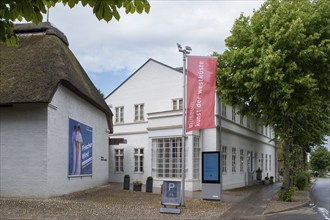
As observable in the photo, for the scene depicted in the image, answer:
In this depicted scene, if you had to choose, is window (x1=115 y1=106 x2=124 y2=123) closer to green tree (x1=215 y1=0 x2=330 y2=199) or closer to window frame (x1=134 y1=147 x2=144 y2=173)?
window frame (x1=134 y1=147 x2=144 y2=173)

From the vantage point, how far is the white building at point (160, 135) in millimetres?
27141

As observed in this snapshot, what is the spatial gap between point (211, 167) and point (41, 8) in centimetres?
1571

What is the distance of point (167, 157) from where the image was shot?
2753cm

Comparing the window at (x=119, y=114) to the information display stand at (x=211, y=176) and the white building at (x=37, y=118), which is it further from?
the information display stand at (x=211, y=176)

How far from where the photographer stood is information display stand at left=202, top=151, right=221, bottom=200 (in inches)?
754

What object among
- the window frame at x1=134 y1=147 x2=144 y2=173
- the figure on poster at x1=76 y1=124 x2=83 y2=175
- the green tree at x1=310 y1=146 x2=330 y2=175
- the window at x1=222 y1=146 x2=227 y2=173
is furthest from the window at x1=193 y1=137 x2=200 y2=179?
the green tree at x1=310 y1=146 x2=330 y2=175

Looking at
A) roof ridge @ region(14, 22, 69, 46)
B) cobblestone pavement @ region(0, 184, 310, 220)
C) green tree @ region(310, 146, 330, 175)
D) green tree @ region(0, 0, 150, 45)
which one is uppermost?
roof ridge @ region(14, 22, 69, 46)

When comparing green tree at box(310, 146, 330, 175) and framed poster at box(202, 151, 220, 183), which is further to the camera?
green tree at box(310, 146, 330, 175)

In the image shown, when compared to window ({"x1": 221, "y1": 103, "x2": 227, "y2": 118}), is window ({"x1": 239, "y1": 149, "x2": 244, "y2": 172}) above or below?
below

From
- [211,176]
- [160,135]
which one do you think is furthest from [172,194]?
[160,135]

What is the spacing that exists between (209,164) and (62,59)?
907 centimetres

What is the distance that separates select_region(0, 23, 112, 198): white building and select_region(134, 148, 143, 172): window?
11098 millimetres

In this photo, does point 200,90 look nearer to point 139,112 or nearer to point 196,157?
point 196,157

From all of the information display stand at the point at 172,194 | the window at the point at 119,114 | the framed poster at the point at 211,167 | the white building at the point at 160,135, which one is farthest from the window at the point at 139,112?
the information display stand at the point at 172,194
